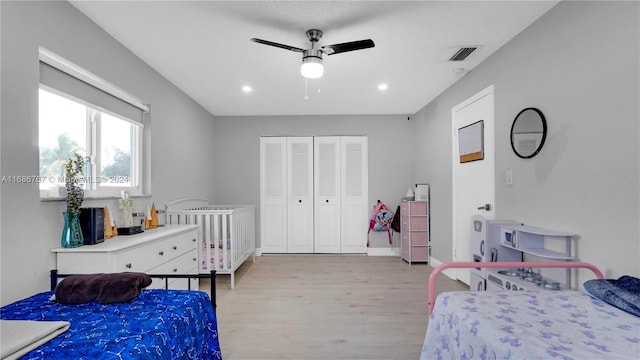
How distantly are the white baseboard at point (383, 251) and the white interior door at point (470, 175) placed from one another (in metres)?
1.39

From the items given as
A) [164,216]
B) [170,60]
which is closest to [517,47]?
[170,60]

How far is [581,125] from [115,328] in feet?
8.82

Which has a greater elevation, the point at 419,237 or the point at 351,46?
the point at 351,46

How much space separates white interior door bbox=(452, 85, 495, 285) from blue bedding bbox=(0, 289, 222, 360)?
268 cm

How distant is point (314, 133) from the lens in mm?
5008

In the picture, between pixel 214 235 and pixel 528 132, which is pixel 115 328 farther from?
pixel 528 132

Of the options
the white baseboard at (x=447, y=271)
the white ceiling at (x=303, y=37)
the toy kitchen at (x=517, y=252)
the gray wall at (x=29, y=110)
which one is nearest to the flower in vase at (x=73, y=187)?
the gray wall at (x=29, y=110)

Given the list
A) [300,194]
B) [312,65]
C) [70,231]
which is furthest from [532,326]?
[300,194]

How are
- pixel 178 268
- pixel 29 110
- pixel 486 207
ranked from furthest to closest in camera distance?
pixel 486 207 → pixel 178 268 → pixel 29 110

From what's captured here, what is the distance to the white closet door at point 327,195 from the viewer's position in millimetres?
4969

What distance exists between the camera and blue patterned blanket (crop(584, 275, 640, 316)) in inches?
49.0

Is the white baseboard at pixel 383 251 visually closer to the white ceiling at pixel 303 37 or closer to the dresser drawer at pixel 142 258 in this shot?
the white ceiling at pixel 303 37

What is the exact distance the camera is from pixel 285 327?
7.75 ft

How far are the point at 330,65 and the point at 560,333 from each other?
8.75 feet
